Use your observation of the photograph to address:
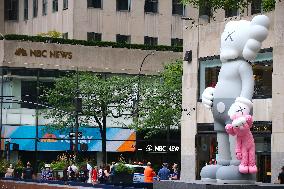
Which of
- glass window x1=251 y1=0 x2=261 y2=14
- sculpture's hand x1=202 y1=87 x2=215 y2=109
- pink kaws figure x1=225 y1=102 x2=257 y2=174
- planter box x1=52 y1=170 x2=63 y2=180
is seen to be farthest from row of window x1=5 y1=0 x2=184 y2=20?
pink kaws figure x1=225 y1=102 x2=257 y2=174

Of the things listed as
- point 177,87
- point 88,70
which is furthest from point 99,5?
point 177,87

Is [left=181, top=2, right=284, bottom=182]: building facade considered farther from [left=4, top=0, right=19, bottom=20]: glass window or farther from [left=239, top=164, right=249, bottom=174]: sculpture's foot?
[left=4, top=0, right=19, bottom=20]: glass window

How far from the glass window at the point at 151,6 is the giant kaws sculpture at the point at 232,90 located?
5299 centimetres

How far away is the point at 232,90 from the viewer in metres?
23.8

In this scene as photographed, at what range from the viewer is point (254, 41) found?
2408 centimetres

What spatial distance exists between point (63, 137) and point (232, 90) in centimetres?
4487

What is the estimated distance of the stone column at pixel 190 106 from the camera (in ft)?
150

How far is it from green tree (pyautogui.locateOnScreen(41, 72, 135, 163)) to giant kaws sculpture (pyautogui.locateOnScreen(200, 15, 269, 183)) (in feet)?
130

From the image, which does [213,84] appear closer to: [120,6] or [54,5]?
[120,6]

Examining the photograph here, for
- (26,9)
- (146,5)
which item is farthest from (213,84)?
(26,9)

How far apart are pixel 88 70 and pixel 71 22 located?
5.53 meters

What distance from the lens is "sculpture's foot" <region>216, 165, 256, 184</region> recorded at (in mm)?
23234

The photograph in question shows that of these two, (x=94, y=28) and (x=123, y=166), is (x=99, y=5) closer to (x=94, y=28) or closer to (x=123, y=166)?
(x=94, y=28)

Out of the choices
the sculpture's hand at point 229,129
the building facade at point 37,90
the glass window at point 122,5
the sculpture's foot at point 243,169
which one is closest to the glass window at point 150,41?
the glass window at point 122,5
